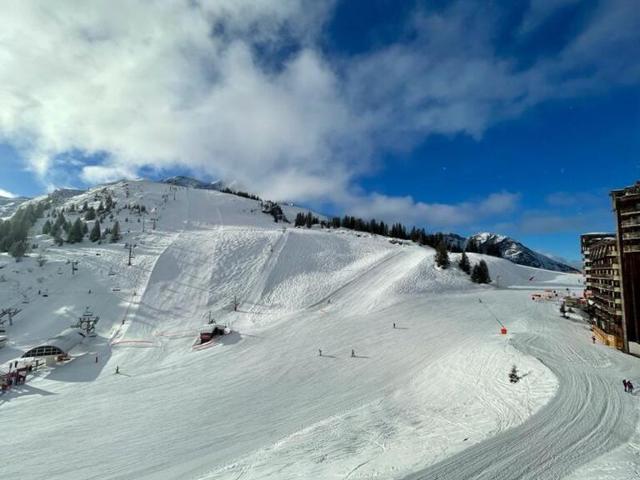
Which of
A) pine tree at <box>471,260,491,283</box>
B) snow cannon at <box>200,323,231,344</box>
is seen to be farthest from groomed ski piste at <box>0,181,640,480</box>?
pine tree at <box>471,260,491,283</box>

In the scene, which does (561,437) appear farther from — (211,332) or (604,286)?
(211,332)

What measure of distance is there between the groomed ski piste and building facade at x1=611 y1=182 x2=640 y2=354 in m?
2.18

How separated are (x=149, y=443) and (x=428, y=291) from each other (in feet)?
128

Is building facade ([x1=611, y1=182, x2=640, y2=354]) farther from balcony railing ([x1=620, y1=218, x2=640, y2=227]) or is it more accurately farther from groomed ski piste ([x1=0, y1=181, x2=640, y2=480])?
groomed ski piste ([x1=0, y1=181, x2=640, y2=480])

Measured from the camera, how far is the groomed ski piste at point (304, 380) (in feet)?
38.6

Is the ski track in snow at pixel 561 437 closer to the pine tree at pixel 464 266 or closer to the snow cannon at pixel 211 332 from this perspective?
the snow cannon at pixel 211 332

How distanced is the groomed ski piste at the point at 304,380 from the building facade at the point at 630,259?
2.18 metres

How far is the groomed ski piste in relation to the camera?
38.6 feet

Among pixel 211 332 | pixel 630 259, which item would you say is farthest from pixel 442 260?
pixel 211 332

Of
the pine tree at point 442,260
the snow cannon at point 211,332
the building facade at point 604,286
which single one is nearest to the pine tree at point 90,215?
the snow cannon at point 211,332

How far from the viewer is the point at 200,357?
2852cm

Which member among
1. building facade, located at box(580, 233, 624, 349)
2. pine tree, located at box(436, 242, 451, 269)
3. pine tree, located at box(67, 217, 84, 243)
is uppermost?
pine tree, located at box(67, 217, 84, 243)

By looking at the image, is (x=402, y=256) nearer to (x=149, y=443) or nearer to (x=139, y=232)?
(x=149, y=443)

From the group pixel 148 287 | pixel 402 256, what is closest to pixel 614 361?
pixel 402 256
